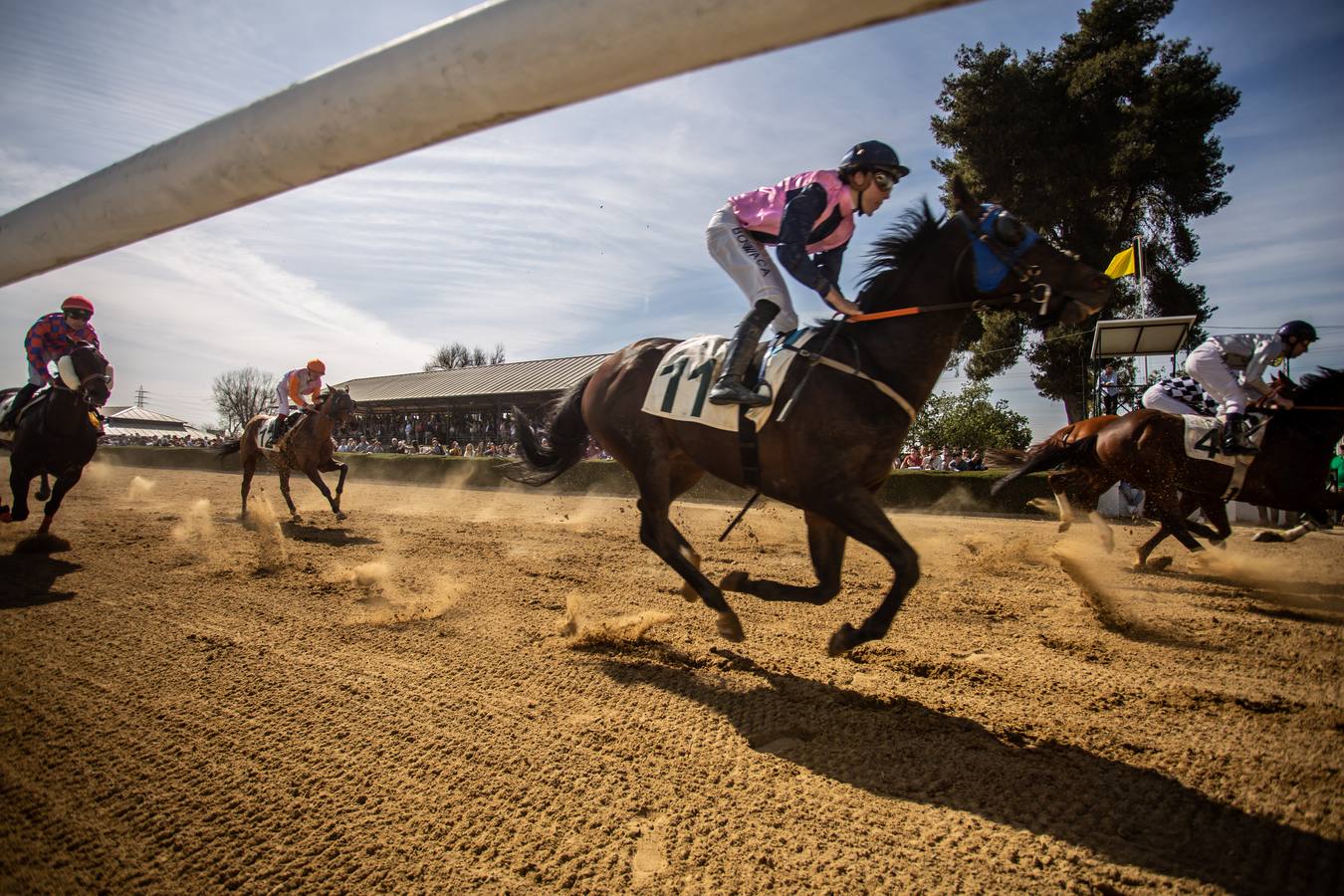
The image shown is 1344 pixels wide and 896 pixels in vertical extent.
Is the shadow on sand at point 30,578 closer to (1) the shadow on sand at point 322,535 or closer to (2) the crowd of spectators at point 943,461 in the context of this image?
(1) the shadow on sand at point 322,535

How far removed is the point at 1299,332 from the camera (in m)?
5.95

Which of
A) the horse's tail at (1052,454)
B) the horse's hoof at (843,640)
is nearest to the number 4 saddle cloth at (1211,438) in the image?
the horse's tail at (1052,454)

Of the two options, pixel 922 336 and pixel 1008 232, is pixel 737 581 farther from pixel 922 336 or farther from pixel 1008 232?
pixel 1008 232

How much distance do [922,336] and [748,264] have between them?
119 cm

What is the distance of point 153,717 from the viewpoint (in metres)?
2.94

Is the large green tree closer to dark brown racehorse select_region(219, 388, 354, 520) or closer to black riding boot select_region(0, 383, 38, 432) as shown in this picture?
dark brown racehorse select_region(219, 388, 354, 520)

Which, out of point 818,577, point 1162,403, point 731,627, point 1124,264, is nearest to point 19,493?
point 731,627

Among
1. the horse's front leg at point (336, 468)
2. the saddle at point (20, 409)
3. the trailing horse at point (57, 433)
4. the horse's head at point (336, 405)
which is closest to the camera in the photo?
the trailing horse at point (57, 433)

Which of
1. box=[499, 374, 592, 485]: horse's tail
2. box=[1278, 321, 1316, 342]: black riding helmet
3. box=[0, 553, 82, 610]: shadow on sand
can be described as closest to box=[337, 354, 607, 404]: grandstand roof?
box=[0, 553, 82, 610]: shadow on sand

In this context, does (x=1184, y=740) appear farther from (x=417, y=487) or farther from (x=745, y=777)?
(x=417, y=487)

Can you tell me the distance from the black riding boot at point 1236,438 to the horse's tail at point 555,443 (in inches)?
245

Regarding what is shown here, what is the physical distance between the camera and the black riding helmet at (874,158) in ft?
11.6

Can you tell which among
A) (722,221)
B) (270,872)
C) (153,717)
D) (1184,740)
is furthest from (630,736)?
(722,221)

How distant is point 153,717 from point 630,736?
2.22m
